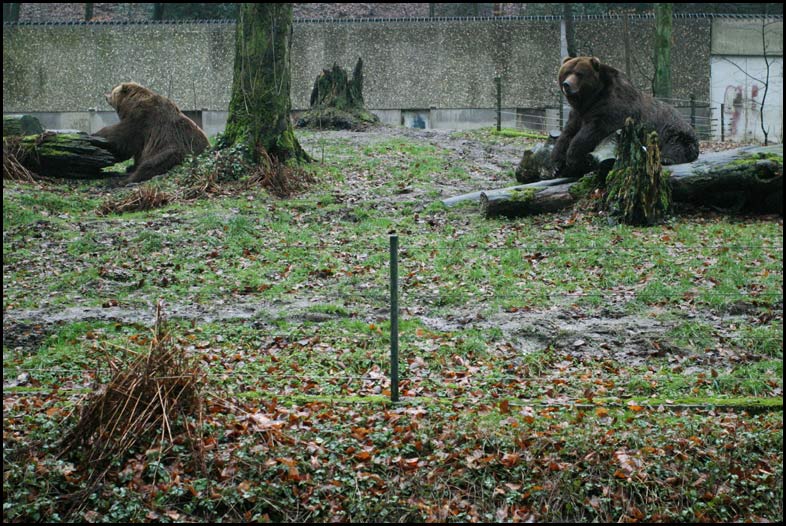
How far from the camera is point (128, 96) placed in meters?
14.5

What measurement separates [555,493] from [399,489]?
922mm

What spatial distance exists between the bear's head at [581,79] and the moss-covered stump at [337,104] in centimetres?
827

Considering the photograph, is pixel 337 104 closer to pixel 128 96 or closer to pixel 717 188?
pixel 128 96

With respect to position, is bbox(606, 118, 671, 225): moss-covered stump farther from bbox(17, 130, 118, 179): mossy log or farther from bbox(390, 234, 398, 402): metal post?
bbox(17, 130, 118, 179): mossy log

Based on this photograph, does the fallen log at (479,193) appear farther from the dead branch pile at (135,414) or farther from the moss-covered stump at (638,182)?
the dead branch pile at (135,414)

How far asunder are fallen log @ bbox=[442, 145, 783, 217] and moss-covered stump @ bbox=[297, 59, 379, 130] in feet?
29.3

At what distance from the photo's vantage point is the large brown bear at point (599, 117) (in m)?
11.9

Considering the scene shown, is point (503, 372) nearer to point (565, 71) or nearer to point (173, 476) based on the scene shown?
point (173, 476)

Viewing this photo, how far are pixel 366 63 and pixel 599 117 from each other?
18669 millimetres

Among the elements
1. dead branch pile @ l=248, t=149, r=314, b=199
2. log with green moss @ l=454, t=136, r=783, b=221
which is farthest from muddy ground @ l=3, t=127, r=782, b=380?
dead branch pile @ l=248, t=149, r=314, b=199

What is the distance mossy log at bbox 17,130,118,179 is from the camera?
13.8 metres

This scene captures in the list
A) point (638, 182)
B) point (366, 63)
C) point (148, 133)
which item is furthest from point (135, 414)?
point (366, 63)

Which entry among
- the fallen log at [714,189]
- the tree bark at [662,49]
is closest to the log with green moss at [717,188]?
the fallen log at [714,189]

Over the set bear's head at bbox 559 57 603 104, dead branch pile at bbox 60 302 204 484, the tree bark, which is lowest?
dead branch pile at bbox 60 302 204 484
